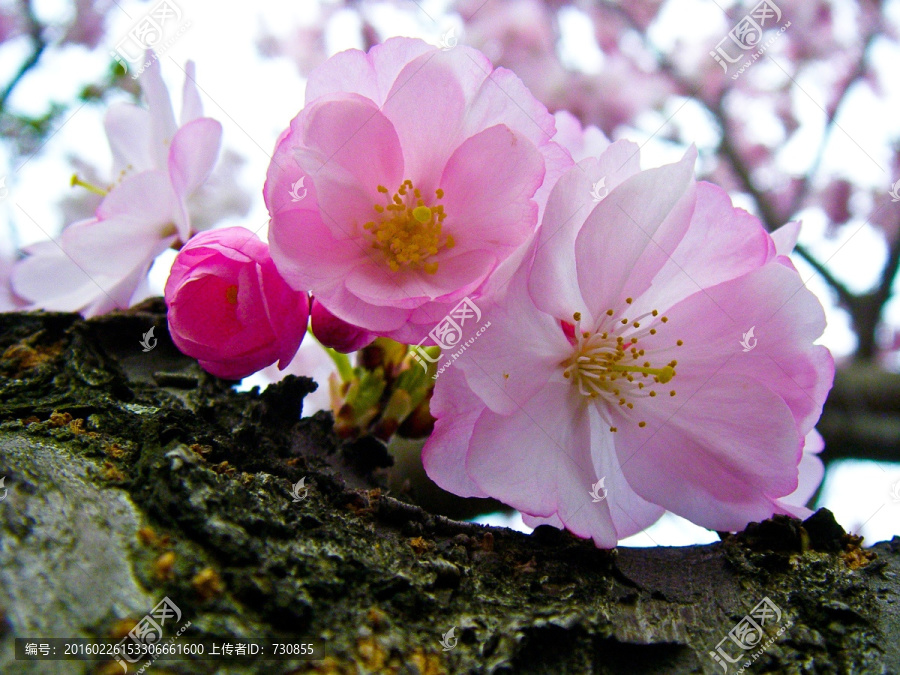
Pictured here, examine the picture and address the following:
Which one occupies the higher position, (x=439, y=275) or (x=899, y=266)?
(x=439, y=275)

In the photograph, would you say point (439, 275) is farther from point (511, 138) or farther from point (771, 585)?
point (771, 585)

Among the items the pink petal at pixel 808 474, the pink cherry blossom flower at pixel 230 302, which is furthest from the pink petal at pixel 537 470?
the pink petal at pixel 808 474

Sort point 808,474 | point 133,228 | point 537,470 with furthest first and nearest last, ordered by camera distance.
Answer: point 133,228, point 808,474, point 537,470

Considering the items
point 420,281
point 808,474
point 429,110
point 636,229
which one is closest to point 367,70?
point 429,110

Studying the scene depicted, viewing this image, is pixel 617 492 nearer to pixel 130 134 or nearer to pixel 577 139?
pixel 577 139

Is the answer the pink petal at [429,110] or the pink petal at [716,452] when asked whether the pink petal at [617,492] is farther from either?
the pink petal at [429,110]

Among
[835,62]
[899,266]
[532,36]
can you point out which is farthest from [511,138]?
[835,62]

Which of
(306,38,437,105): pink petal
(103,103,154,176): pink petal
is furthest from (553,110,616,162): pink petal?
(103,103,154,176): pink petal
